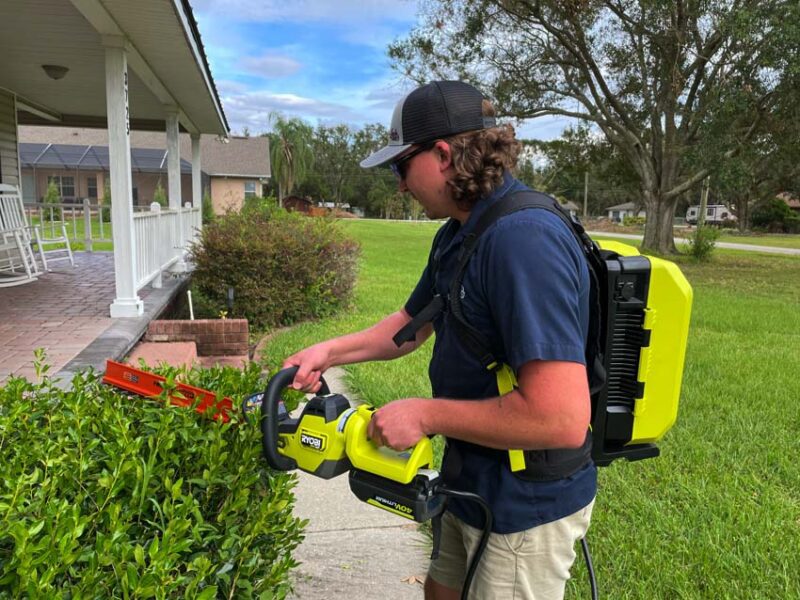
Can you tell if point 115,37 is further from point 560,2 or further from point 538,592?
point 560,2

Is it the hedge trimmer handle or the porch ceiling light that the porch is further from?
the porch ceiling light

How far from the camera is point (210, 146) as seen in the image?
4094 centimetres

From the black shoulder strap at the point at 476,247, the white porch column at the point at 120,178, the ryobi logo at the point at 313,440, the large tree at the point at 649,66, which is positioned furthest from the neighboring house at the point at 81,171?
the black shoulder strap at the point at 476,247

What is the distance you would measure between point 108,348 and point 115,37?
10.2 ft

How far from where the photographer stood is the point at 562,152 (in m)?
28.2

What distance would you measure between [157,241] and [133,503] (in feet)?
23.5

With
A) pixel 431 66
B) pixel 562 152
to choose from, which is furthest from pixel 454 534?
pixel 562 152

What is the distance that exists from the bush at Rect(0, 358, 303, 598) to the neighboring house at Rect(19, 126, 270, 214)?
2637cm

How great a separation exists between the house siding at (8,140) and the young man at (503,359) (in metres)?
11.0

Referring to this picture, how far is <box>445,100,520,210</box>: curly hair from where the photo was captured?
153cm

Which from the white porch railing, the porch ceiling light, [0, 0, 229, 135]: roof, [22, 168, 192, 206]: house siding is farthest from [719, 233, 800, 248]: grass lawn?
the porch ceiling light

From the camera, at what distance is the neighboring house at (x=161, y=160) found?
3317 centimetres

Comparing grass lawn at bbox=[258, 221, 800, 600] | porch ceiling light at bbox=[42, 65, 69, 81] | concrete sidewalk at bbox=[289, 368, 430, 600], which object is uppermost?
porch ceiling light at bbox=[42, 65, 69, 81]

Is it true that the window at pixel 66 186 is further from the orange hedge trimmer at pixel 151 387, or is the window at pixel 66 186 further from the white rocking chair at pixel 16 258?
the orange hedge trimmer at pixel 151 387
